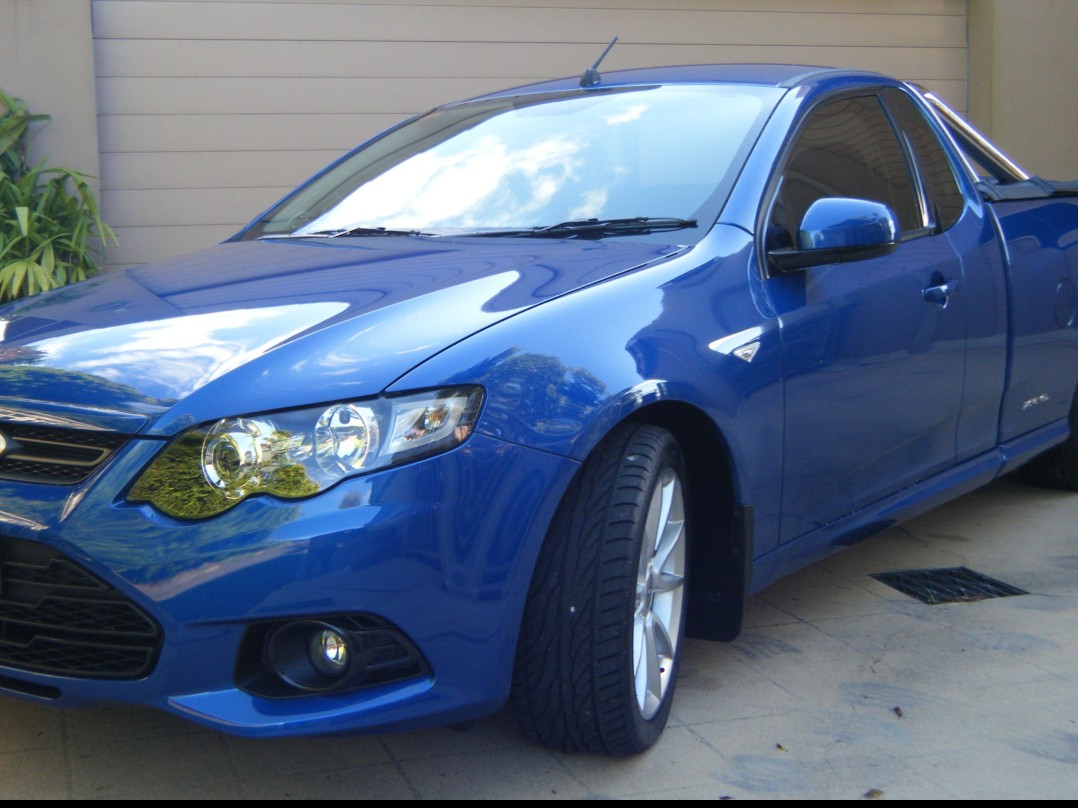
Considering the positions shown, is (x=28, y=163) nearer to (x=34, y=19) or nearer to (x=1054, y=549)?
(x=34, y=19)

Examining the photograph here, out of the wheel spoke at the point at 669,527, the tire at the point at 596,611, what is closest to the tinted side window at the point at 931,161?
the wheel spoke at the point at 669,527

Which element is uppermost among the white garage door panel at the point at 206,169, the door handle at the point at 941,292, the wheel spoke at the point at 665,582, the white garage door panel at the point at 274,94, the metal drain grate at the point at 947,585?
the white garage door panel at the point at 274,94

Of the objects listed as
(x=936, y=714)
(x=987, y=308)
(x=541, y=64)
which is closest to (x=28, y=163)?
(x=541, y=64)

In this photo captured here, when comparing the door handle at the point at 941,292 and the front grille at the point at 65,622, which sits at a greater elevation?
the door handle at the point at 941,292

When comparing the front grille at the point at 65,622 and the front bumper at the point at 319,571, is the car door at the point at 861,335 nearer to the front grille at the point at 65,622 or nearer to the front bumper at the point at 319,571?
the front bumper at the point at 319,571

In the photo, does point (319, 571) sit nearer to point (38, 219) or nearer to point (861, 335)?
point (861, 335)

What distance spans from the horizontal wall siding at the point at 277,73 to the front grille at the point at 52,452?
467cm

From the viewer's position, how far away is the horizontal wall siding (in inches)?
272

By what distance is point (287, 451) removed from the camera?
2295 millimetres

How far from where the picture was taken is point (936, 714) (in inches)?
120

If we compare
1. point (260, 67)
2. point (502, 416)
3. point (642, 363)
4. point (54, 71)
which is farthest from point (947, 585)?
point (54, 71)

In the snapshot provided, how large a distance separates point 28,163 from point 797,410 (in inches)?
190

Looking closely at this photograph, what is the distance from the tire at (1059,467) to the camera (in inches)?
198

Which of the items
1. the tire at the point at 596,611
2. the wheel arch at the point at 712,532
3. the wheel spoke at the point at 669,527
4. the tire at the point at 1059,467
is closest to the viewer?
the tire at the point at 596,611
